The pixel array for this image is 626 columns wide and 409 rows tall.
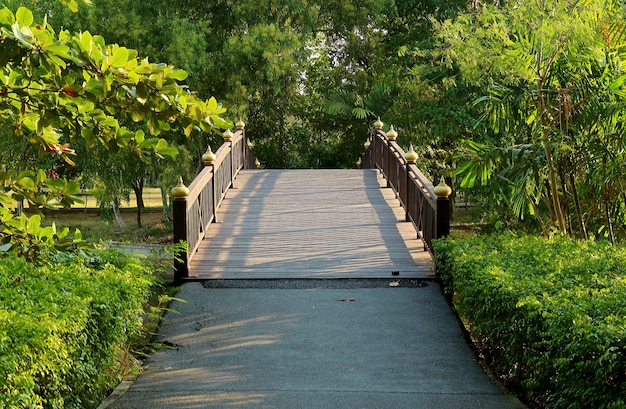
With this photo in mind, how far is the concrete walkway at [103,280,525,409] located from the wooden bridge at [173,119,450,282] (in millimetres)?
587

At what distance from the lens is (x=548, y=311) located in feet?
16.0

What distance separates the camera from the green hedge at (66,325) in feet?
13.0

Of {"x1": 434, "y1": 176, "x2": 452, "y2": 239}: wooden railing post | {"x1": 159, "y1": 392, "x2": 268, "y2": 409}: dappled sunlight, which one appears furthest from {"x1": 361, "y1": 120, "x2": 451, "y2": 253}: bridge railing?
{"x1": 159, "y1": 392, "x2": 268, "y2": 409}: dappled sunlight

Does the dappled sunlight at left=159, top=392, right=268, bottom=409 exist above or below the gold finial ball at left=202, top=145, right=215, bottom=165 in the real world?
below

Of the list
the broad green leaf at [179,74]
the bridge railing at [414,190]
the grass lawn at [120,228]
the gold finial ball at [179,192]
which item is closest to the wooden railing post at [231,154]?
the bridge railing at [414,190]

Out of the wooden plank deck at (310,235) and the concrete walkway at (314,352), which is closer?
the concrete walkway at (314,352)

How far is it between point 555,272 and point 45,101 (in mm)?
3770

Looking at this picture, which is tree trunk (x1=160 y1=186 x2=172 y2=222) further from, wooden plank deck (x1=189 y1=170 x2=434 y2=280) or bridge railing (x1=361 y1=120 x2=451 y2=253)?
wooden plank deck (x1=189 y1=170 x2=434 y2=280)

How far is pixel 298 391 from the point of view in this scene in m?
5.61

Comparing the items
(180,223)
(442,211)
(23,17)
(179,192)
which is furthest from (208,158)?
(23,17)

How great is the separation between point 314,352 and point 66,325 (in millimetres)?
2462

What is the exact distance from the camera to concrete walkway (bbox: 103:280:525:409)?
5.50 metres

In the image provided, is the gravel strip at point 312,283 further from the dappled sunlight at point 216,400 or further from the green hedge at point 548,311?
the dappled sunlight at point 216,400

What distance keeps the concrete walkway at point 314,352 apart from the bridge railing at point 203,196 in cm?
67
